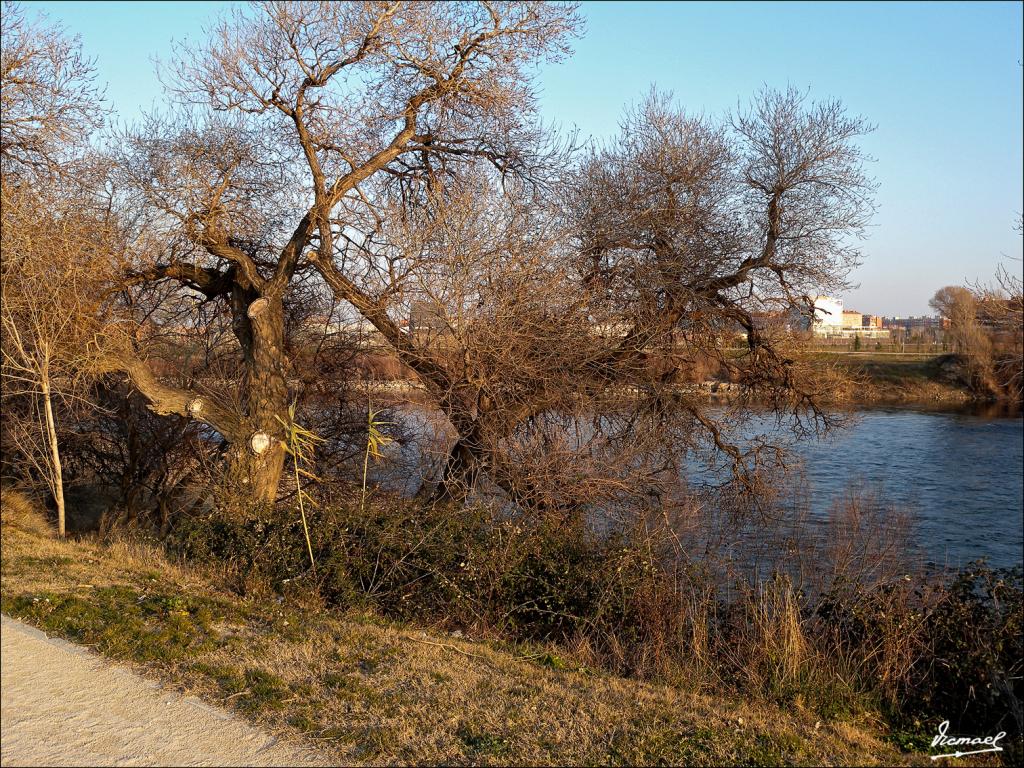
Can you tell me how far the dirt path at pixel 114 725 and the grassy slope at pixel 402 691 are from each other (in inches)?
8.5

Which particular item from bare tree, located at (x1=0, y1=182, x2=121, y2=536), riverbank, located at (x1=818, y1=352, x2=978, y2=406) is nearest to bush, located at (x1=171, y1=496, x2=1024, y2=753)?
bare tree, located at (x1=0, y1=182, x2=121, y2=536)

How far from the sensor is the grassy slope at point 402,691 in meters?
4.89

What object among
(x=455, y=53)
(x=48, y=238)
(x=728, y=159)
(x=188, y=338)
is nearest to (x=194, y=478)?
(x=188, y=338)

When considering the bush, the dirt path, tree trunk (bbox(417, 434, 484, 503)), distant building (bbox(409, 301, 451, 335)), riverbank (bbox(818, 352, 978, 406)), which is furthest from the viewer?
riverbank (bbox(818, 352, 978, 406))

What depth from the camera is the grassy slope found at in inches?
193

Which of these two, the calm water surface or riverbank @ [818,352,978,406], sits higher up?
riverbank @ [818,352,978,406]

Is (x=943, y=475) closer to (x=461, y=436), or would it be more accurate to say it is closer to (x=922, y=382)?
(x=461, y=436)

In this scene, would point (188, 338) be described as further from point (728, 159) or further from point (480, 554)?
point (728, 159)

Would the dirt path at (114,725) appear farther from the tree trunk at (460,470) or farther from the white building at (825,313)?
the white building at (825,313)

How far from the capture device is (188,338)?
15531 mm

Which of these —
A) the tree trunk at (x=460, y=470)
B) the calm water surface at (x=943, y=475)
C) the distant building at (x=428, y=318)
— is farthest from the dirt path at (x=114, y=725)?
the calm water surface at (x=943, y=475)

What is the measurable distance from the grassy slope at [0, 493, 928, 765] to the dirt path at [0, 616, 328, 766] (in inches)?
8.5

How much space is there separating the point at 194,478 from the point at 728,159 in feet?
39.6

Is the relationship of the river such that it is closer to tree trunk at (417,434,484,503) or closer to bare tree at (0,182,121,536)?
tree trunk at (417,434,484,503)
